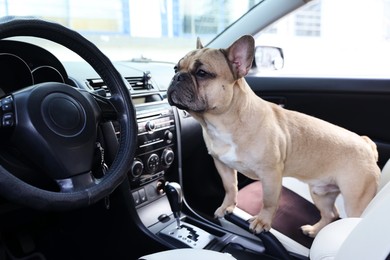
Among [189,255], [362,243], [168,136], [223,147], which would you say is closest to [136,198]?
[168,136]

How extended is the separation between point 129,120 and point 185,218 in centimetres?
85

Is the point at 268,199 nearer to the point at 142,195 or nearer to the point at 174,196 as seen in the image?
the point at 174,196

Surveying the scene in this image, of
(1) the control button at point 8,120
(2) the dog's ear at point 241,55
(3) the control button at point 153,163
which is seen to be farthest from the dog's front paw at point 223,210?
(1) the control button at point 8,120

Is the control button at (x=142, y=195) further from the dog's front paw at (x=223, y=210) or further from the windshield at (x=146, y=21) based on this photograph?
the windshield at (x=146, y=21)

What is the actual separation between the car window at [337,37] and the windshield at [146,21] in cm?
33

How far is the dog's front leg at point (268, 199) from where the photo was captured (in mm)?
1850

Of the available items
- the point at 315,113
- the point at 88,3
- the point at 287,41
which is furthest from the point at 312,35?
the point at 88,3

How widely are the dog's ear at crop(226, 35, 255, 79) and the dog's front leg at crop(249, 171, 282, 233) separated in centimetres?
47

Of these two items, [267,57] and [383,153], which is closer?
[383,153]

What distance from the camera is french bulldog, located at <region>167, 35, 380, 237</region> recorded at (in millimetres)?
1737

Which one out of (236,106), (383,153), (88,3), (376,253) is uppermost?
(88,3)

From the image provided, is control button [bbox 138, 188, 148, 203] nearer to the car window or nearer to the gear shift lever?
the gear shift lever

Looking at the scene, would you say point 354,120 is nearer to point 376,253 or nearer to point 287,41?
A: point 287,41

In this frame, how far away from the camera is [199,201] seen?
8.09 ft
